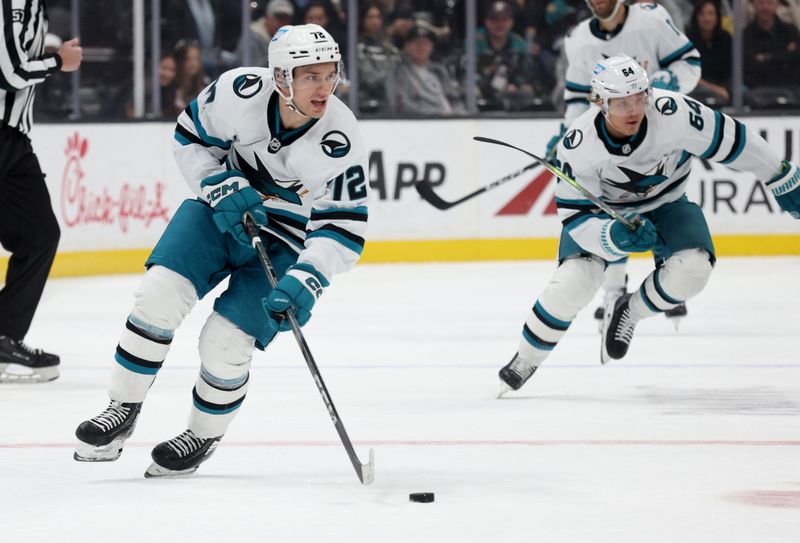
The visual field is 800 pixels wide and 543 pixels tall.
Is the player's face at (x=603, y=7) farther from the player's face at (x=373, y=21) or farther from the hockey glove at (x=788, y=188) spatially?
the player's face at (x=373, y=21)

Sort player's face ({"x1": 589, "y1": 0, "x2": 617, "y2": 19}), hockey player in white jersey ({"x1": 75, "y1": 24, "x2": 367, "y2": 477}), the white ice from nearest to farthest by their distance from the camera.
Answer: the white ice, hockey player in white jersey ({"x1": 75, "y1": 24, "x2": 367, "y2": 477}), player's face ({"x1": 589, "y1": 0, "x2": 617, "y2": 19})

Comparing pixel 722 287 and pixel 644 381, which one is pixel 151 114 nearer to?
pixel 722 287

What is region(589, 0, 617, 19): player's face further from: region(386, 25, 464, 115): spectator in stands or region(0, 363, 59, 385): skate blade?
region(386, 25, 464, 115): spectator in stands

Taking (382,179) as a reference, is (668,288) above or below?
above

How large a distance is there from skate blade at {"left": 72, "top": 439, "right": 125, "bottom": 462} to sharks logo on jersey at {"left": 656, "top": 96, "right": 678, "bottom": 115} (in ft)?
6.27

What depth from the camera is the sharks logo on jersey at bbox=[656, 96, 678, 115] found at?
452 centimetres

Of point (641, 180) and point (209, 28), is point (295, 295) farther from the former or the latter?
point (209, 28)

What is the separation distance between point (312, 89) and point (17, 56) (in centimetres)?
186

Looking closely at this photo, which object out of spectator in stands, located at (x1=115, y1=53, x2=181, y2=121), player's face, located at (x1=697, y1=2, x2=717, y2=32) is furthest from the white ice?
player's face, located at (x1=697, y1=2, x2=717, y2=32)

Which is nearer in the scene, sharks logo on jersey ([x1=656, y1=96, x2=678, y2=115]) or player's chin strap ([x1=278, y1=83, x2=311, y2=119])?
player's chin strap ([x1=278, y1=83, x2=311, y2=119])

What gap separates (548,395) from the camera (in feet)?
→ 15.4

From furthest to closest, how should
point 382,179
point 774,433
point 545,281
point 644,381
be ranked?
point 382,179 < point 545,281 < point 644,381 < point 774,433

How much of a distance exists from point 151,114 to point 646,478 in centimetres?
589

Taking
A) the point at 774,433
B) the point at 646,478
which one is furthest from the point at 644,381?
the point at 646,478
